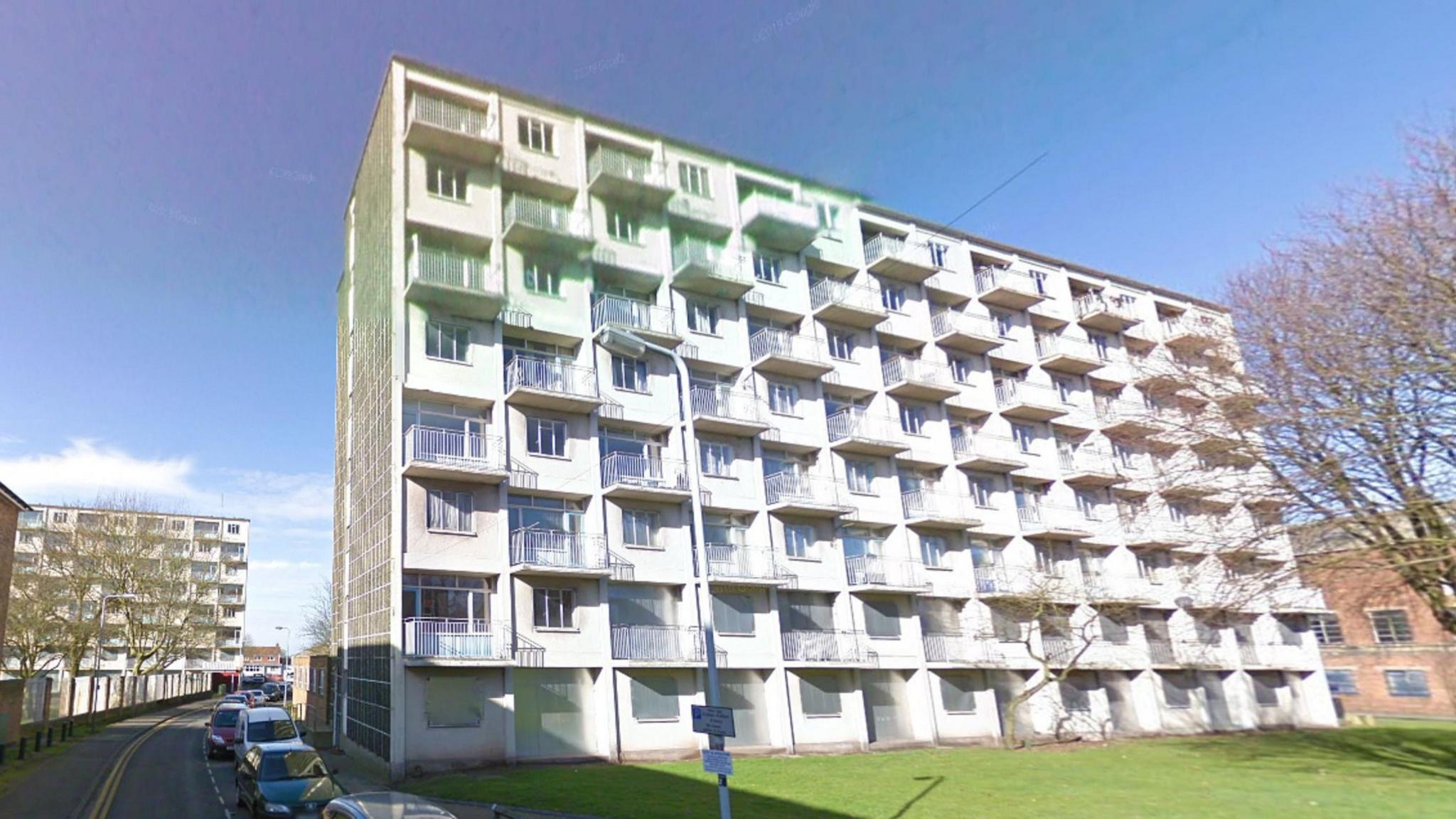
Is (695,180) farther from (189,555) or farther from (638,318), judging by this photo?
(189,555)

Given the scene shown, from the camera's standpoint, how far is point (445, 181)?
2908 centimetres

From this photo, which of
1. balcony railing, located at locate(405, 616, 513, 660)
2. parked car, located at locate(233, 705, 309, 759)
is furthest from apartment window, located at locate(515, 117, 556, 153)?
parked car, located at locate(233, 705, 309, 759)

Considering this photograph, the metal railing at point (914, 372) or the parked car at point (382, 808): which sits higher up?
the metal railing at point (914, 372)

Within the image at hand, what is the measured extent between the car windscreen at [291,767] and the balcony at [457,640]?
5927mm

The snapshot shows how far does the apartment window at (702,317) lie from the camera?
32375 millimetres

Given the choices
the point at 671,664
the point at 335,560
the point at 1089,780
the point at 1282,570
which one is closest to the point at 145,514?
the point at 335,560

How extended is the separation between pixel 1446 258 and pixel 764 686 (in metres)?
22.4

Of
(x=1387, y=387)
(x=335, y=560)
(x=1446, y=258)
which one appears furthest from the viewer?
(x=335, y=560)

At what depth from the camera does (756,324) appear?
34469 millimetres

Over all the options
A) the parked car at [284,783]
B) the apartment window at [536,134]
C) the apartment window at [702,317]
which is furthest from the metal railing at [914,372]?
the parked car at [284,783]

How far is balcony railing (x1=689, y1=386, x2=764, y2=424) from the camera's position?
31.0 m

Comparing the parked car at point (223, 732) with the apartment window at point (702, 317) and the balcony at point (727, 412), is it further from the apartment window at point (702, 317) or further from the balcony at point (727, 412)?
the apartment window at point (702, 317)

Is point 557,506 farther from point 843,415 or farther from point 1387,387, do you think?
point 1387,387

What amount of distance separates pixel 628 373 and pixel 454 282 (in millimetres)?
6753
